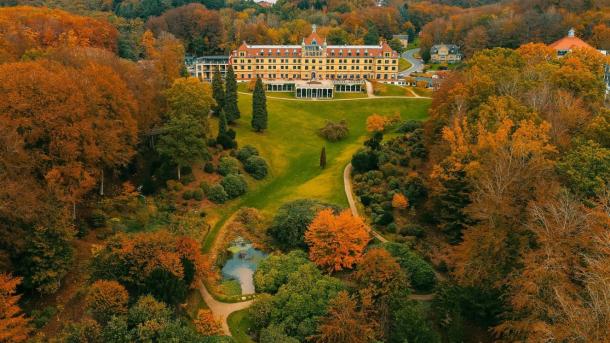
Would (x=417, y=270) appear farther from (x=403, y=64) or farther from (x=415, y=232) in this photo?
(x=403, y=64)

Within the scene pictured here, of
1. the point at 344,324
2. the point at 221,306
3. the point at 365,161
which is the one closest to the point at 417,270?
the point at 344,324

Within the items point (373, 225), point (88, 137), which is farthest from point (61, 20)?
point (373, 225)

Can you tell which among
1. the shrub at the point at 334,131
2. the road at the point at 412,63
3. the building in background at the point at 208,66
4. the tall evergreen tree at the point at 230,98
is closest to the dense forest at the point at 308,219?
the tall evergreen tree at the point at 230,98

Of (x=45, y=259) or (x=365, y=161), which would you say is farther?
(x=365, y=161)

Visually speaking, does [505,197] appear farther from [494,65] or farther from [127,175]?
[127,175]

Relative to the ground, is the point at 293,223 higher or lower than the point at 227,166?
lower

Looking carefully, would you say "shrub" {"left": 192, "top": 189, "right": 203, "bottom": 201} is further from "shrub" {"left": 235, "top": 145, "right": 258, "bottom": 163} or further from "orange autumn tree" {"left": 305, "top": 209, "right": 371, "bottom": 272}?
"orange autumn tree" {"left": 305, "top": 209, "right": 371, "bottom": 272}

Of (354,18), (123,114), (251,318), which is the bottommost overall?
(251,318)

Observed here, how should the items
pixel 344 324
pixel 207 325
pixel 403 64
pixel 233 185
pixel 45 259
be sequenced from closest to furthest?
1. pixel 344 324
2. pixel 207 325
3. pixel 45 259
4. pixel 233 185
5. pixel 403 64
